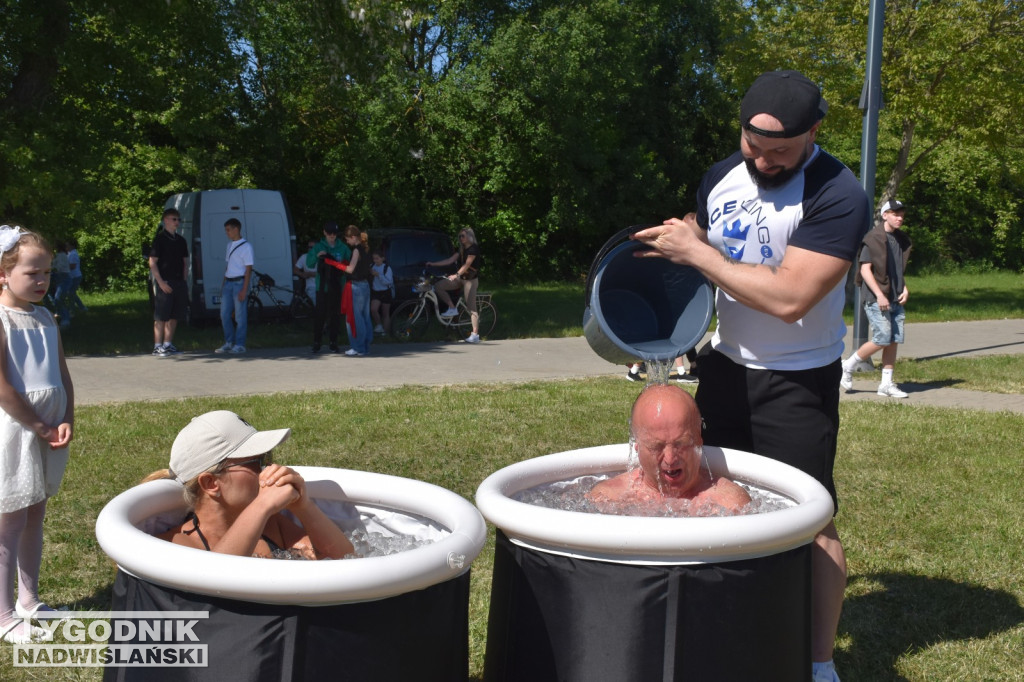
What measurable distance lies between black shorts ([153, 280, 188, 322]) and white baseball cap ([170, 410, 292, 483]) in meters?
10.8

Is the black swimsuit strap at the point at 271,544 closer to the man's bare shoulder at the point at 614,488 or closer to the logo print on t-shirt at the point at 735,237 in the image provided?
the man's bare shoulder at the point at 614,488

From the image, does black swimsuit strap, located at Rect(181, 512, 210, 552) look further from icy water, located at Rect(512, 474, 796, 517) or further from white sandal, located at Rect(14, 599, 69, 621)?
white sandal, located at Rect(14, 599, 69, 621)

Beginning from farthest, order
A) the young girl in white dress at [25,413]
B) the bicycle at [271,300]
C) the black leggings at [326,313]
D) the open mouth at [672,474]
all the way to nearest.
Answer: the bicycle at [271,300]
the black leggings at [326,313]
the young girl in white dress at [25,413]
the open mouth at [672,474]

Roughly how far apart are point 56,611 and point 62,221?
33.4ft

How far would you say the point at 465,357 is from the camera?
12.9 metres

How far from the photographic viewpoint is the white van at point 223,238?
54.3 ft

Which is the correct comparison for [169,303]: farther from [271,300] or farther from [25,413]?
[25,413]

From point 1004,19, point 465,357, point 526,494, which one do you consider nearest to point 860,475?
point 526,494

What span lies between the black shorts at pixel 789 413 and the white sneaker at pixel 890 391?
703 cm

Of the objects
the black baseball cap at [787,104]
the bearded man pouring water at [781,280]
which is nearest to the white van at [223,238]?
the bearded man pouring water at [781,280]

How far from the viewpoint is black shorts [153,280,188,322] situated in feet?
42.1

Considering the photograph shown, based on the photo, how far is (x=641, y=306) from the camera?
144 inches

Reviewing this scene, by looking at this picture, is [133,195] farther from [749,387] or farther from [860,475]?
[749,387]

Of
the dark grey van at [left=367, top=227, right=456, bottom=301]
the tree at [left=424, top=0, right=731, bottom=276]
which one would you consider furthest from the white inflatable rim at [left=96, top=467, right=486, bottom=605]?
the tree at [left=424, top=0, right=731, bottom=276]
